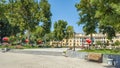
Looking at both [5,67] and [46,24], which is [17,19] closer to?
[46,24]

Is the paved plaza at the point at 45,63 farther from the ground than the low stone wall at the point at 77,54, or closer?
closer

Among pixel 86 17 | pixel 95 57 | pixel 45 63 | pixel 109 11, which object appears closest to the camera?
pixel 109 11

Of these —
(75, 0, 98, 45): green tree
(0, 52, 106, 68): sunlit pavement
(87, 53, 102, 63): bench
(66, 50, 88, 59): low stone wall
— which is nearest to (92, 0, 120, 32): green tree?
(0, 52, 106, 68): sunlit pavement

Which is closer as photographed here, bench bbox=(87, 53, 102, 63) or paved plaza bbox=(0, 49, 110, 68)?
paved plaza bbox=(0, 49, 110, 68)

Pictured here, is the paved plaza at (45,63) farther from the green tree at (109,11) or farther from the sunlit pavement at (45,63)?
the green tree at (109,11)

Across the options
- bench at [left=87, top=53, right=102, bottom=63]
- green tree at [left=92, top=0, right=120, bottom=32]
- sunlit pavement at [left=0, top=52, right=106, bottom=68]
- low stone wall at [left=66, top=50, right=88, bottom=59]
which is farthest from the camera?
low stone wall at [left=66, top=50, right=88, bottom=59]

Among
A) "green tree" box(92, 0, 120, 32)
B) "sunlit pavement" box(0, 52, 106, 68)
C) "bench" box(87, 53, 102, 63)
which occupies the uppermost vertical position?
"green tree" box(92, 0, 120, 32)

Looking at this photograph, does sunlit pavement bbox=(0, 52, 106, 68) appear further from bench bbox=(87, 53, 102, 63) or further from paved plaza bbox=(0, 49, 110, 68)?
bench bbox=(87, 53, 102, 63)

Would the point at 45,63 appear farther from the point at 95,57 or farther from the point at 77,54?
the point at 77,54

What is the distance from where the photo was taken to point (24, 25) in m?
71.9

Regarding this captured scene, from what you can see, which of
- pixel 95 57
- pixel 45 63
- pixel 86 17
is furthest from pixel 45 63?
pixel 86 17

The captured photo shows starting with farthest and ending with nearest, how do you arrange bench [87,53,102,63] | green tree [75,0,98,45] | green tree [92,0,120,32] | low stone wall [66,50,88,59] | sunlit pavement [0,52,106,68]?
green tree [75,0,98,45], low stone wall [66,50,88,59], bench [87,53,102,63], sunlit pavement [0,52,106,68], green tree [92,0,120,32]

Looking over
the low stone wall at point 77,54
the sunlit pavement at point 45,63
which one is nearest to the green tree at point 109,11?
the sunlit pavement at point 45,63

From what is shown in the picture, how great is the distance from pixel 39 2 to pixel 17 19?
726cm
